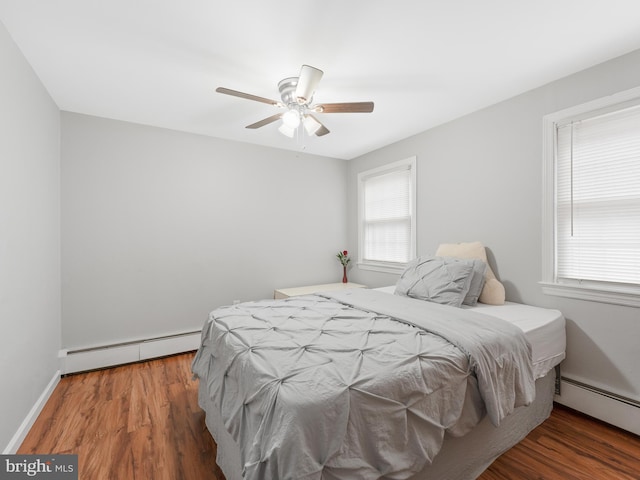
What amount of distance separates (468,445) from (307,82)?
222cm

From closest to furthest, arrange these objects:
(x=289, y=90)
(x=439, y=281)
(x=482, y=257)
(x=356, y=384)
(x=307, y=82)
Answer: (x=356, y=384) < (x=307, y=82) < (x=289, y=90) < (x=439, y=281) < (x=482, y=257)

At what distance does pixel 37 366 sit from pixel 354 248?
11.7 ft

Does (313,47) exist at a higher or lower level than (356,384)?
higher

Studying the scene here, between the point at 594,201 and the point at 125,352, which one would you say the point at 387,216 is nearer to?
the point at 594,201

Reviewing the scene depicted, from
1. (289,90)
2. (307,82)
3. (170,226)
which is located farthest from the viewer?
(170,226)

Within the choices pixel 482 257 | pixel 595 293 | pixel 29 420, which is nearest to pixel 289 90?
pixel 482 257

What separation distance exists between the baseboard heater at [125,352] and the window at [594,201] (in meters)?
3.53

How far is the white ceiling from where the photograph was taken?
63.0 inches

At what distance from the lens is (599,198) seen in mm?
2102

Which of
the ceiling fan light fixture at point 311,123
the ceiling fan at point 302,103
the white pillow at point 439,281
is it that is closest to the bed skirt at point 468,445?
the white pillow at point 439,281

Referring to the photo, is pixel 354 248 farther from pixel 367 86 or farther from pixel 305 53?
pixel 305 53

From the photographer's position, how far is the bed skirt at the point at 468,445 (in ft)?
4.59

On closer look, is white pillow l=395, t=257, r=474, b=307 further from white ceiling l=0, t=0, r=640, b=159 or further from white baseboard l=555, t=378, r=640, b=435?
white ceiling l=0, t=0, r=640, b=159

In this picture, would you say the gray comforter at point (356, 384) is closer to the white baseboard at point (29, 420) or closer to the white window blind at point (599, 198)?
the white window blind at point (599, 198)
